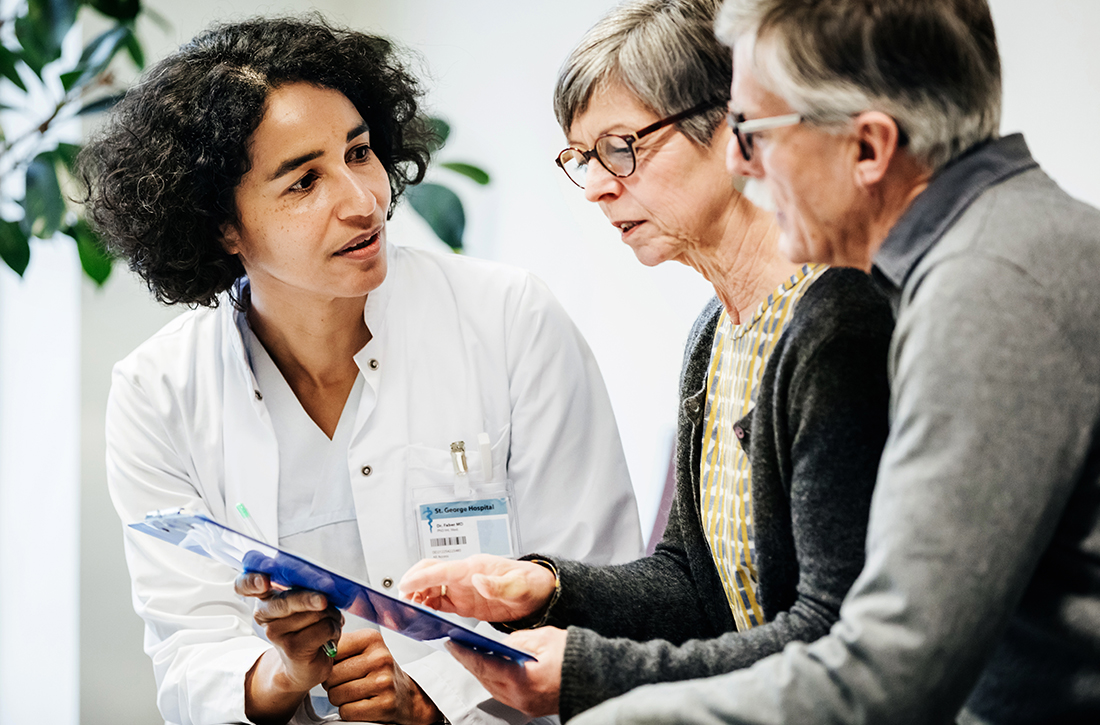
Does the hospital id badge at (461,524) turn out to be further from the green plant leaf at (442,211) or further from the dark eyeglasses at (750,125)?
the green plant leaf at (442,211)

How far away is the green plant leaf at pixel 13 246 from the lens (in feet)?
7.86

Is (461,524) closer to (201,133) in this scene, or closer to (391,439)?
(391,439)

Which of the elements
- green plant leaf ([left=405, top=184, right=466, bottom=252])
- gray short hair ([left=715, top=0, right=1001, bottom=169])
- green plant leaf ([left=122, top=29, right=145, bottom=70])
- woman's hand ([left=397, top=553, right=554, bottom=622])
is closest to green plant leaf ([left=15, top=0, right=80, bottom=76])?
green plant leaf ([left=122, top=29, right=145, bottom=70])

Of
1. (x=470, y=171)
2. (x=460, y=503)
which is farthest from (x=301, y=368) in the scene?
(x=470, y=171)

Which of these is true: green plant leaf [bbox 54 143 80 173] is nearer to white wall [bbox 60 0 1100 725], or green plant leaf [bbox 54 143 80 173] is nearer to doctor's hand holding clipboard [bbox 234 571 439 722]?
white wall [bbox 60 0 1100 725]

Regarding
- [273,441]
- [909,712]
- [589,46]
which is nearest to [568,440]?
[273,441]

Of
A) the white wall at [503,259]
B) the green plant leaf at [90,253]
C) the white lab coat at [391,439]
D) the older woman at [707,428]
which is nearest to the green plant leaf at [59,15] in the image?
the green plant leaf at [90,253]

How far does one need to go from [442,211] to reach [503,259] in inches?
13.8

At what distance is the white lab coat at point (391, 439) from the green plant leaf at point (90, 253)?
0.87m

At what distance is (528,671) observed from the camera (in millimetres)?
1006

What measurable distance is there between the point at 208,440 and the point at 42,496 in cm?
156

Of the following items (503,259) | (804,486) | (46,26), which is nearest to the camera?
(804,486)

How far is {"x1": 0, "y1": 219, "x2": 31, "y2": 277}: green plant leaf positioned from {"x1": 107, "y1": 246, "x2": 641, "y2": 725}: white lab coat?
85 centimetres

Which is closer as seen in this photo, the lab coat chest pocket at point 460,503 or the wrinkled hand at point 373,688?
the wrinkled hand at point 373,688
